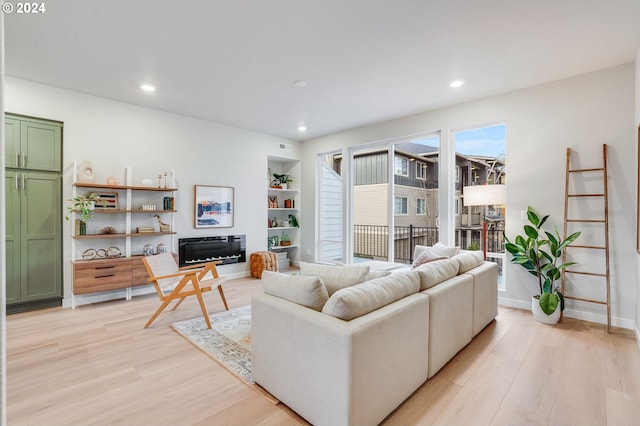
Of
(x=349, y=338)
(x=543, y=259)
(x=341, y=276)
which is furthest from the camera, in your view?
(x=543, y=259)

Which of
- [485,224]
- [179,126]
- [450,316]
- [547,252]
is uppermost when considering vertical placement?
[179,126]

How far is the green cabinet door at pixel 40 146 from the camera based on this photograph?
3744 millimetres

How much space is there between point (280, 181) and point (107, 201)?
3.30 metres

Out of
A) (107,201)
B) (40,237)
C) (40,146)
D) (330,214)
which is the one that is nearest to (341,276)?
(107,201)

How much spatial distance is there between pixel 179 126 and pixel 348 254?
382cm

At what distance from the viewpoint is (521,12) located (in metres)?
2.42

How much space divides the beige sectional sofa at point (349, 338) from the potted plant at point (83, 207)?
3159mm

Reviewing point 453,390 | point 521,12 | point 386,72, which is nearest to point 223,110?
point 386,72

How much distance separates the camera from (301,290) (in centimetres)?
192

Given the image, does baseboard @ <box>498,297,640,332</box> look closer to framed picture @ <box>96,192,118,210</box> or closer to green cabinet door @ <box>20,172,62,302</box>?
framed picture @ <box>96,192,118,210</box>

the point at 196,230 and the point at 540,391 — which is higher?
the point at 196,230

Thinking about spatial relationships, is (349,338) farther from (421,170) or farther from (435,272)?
(421,170)

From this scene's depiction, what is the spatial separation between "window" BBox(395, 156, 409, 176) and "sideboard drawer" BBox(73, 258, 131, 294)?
4.50 meters

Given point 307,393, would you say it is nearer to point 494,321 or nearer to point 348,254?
point 494,321
